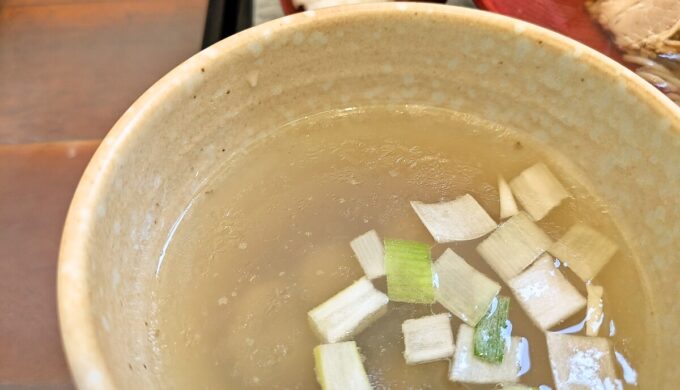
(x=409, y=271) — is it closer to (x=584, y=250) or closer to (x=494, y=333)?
(x=494, y=333)

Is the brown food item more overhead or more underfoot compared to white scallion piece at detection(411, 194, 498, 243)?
more underfoot

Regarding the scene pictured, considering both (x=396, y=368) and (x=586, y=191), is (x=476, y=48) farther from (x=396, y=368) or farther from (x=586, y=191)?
(x=396, y=368)

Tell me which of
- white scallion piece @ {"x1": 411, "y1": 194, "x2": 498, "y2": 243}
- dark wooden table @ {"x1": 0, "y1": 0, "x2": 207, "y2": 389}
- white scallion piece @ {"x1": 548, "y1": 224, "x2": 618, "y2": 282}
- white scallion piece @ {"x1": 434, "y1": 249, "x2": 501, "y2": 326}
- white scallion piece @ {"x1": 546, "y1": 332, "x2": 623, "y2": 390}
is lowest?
white scallion piece @ {"x1": 546, "y1": 332, "x2": 623, "y2": 390}

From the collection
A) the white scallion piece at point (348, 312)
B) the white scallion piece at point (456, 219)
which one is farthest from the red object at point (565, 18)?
the white scallion piece at point (348, 312)

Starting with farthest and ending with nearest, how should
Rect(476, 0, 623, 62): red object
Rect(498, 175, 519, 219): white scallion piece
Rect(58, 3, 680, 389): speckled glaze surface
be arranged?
Rect(476, 0, 623, 62): red object → Rect(498, 175, 519, 219): white scallion piece → Rect(58, 3, 680, 389): speckled glaze surface

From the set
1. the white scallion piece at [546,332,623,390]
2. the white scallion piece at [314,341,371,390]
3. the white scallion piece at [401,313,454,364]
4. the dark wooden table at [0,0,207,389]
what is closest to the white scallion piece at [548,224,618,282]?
the white scallion piece at [546,332,623,390]

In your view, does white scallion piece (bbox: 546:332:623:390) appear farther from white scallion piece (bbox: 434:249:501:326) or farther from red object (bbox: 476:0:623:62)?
red object (bbox: 476:0:623:62)

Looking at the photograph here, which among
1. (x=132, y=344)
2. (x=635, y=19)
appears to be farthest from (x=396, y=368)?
(x=635, y=19)
